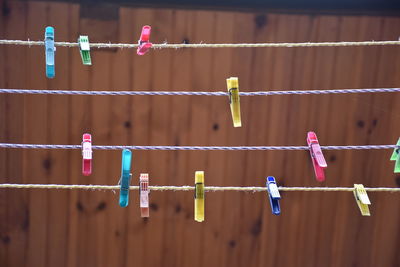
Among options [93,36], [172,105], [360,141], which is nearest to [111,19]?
[93,36]

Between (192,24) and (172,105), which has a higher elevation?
(192,24)

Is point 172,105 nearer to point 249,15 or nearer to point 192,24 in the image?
point 192,24

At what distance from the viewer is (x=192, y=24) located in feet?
6.48

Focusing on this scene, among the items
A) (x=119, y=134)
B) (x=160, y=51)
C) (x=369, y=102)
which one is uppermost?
(x=160, y=51)

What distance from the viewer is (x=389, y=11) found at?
2006mm

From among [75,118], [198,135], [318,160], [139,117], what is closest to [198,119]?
[198,135]

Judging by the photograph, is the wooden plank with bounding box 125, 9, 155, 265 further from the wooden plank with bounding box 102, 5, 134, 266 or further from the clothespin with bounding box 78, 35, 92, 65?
the clothespin with bounding box 78, 35, 92, 65

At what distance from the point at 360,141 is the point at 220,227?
2.13 ft

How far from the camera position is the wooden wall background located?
1.98 meters

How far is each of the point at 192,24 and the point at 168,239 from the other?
859 millimetres

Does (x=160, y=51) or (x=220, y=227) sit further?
(x=220, y=227)

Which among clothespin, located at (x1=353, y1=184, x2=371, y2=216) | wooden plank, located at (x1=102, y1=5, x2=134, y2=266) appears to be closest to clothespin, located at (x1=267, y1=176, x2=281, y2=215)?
clothespin, located at (x1=353, y1=184, x2=371, y2=216)

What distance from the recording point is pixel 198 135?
2072 millimetres

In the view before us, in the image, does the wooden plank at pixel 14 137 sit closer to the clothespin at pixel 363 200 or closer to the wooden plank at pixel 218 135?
the wooden plank at pixel 218 135
